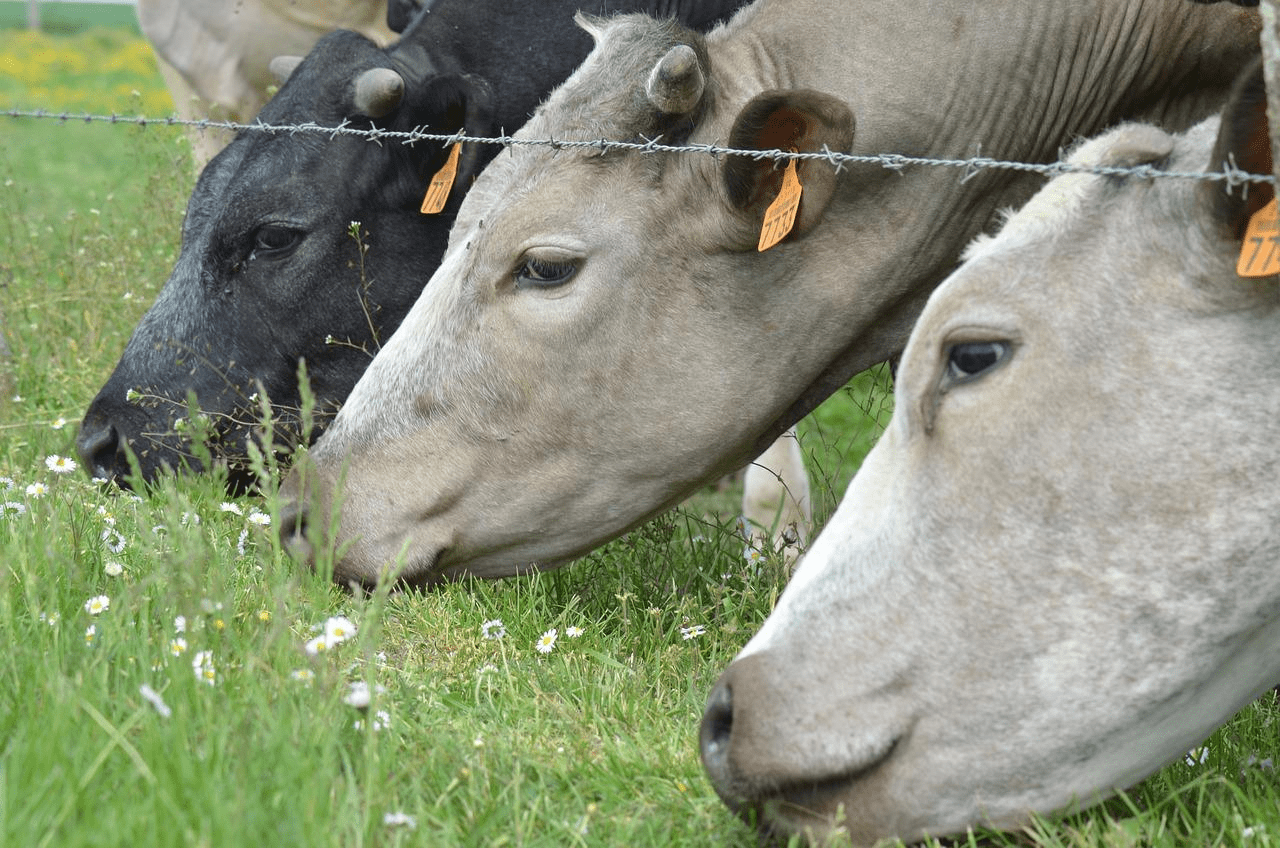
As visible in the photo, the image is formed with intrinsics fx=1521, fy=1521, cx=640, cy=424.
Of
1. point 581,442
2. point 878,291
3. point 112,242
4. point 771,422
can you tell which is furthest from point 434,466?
point 112,242

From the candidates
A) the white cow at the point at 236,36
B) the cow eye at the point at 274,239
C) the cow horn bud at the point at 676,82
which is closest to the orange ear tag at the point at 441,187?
the cow eye at the point at 274,239

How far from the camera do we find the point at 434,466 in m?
4.09

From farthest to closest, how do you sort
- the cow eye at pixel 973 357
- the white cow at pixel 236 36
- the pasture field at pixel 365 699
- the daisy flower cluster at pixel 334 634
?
the white cow at pixel 236 36, the daisy flower cluster at pixel 334 634, the cow eye at pixel 973 357, the pasture field at pixel 365 699

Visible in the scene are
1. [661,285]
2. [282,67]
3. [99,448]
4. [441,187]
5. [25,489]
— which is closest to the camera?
[661,285]

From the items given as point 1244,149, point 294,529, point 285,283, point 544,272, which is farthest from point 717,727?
point 285,283

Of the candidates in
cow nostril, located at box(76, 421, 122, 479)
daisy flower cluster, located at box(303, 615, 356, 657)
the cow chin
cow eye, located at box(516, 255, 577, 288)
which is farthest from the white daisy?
the cow chin

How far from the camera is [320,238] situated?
5.51m

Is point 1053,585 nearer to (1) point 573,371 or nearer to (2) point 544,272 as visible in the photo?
(1) point 573,371

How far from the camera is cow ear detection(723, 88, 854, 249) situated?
3.74 m

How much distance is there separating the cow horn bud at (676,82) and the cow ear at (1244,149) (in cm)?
164

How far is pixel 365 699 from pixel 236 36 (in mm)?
6295

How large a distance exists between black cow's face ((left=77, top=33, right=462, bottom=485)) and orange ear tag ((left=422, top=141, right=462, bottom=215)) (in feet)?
1.30

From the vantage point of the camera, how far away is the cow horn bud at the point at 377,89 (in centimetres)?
519

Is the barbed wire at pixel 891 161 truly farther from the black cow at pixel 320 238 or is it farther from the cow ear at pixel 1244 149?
the black cow at pixel 320 238
